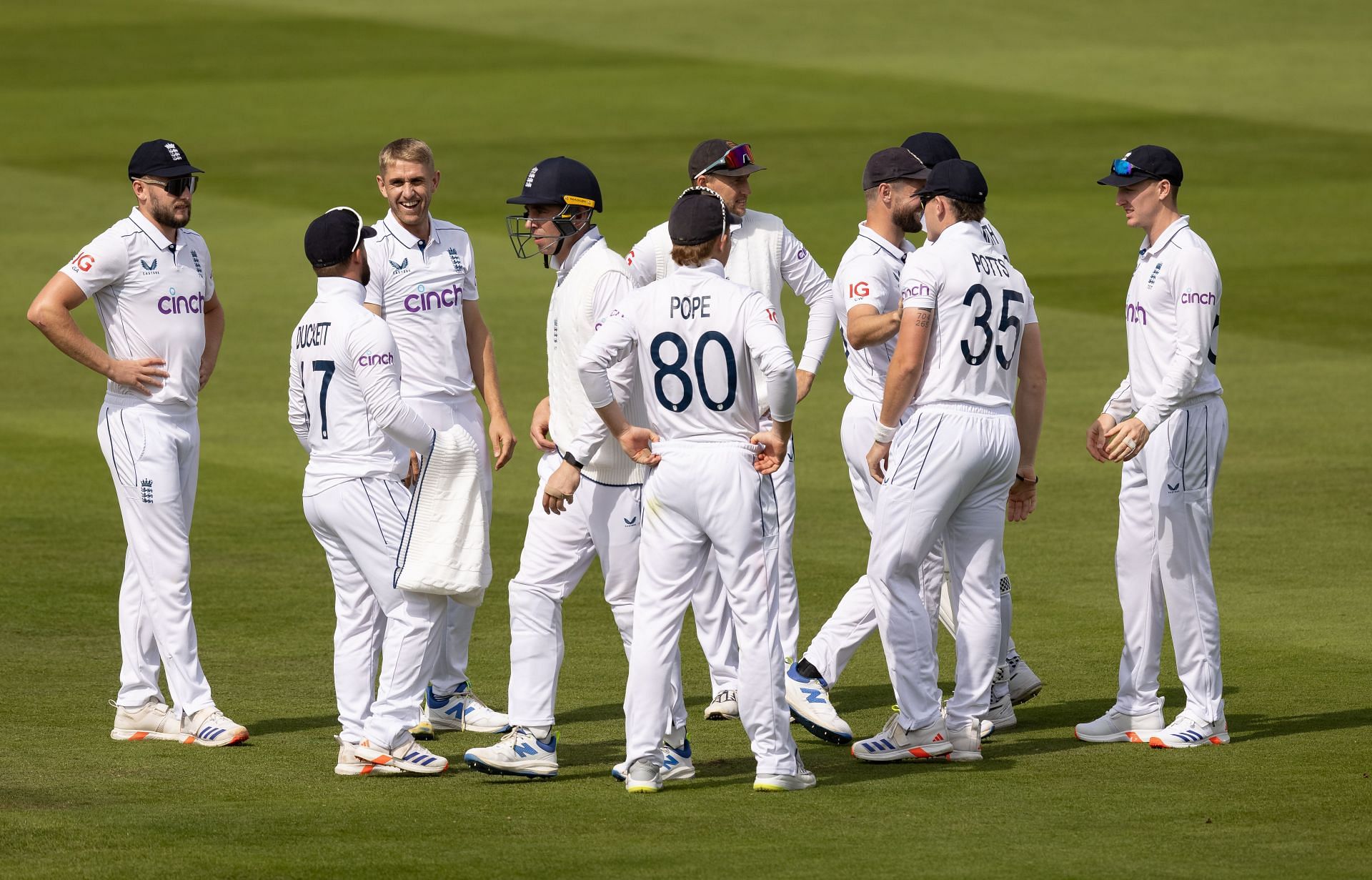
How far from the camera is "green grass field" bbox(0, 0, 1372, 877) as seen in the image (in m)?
6.98

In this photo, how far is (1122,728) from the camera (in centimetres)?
852

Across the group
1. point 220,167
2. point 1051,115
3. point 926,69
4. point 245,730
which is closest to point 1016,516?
point 245,730

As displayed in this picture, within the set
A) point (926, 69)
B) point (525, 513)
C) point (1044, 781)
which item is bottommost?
point (1044, 781)

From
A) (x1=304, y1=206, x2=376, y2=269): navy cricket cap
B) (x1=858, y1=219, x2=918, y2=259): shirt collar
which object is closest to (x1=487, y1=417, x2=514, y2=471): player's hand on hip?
(x1=304, y1=206, x2=376, y2=269): navy cricket cap

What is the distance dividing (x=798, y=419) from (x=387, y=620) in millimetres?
10235

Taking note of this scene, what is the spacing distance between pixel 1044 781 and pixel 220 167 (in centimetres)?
2569

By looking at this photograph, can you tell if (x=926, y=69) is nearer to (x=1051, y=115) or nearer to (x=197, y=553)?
(x=1051, y=115)

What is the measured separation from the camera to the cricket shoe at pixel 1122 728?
8.45 meters

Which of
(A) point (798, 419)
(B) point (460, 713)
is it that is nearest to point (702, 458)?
(B) point (460, 713)

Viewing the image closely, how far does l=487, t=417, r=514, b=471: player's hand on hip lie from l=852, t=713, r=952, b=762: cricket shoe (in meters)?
2.29

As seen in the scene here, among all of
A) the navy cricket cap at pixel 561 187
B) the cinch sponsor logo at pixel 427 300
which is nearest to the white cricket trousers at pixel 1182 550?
the navy cricket cap at pixel 561 187

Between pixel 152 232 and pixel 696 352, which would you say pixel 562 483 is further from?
pixel 152 232

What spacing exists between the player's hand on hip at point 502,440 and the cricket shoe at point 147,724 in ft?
6.39

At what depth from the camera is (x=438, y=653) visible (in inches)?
357
